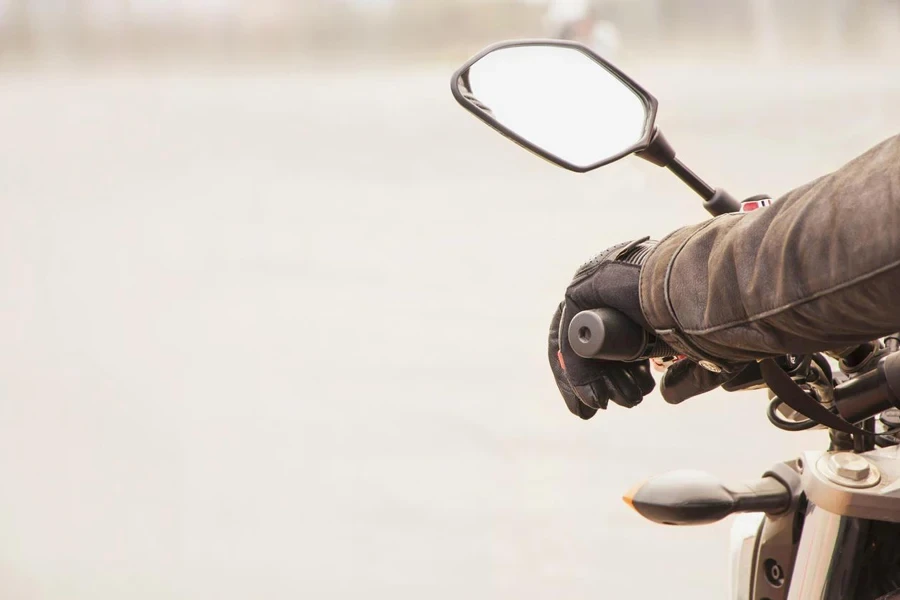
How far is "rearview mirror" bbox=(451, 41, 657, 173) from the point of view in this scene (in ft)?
3.29

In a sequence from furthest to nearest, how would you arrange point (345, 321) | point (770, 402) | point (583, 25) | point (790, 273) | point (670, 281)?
point (583, 25) → point (345, 321) → point (770, 402) → point (670, 281) → point (790, 273)

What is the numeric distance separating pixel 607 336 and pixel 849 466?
0.27 m

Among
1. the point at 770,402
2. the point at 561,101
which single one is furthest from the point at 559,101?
the point at 770,402

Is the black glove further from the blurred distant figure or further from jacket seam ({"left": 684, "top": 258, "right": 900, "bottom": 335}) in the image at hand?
the blurred distant figure

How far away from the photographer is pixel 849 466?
35.7 inches

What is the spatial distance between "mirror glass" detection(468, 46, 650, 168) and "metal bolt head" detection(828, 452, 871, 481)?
1.23 ft

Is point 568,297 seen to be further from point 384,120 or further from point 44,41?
point 44,41

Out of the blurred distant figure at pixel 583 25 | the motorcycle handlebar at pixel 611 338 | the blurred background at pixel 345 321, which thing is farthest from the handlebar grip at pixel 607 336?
the blurred distant figure at pixel 583 25

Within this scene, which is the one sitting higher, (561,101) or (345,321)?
(561,101)

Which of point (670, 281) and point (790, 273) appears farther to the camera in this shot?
point (670, 281)

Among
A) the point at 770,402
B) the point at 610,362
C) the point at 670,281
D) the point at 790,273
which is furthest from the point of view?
the point at 770,402

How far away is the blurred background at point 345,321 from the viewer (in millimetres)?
2189

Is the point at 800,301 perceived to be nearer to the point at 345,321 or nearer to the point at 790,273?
the point at 790,273

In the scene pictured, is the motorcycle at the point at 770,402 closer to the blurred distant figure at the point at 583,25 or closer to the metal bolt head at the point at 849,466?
the metal bolt head at the point at 849,466
